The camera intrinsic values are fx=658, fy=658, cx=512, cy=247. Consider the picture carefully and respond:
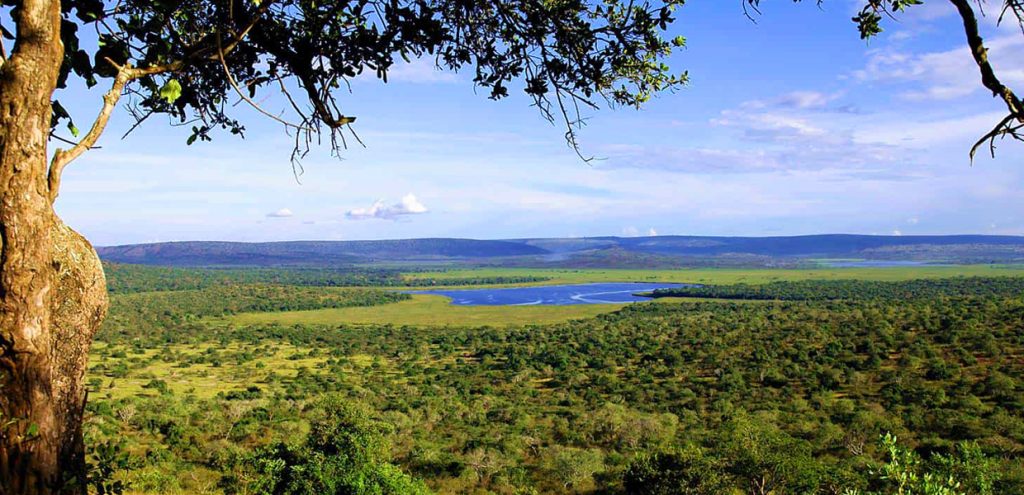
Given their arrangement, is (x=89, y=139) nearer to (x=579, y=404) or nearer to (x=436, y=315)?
(x=579, y=404)

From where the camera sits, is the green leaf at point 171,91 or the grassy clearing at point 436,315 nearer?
the green leaf at point 171,91

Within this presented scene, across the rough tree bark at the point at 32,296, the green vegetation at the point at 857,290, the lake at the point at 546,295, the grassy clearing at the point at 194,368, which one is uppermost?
the rough tree bark at the point at 32,296

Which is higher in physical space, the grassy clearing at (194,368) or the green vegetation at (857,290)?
the green vegetation at (857,290)

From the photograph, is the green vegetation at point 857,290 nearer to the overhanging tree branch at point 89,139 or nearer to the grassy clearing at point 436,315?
the grassy clearing at point 436,315

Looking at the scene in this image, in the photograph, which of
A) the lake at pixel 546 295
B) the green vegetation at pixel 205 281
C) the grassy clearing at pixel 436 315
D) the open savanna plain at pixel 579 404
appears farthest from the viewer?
the green vegetation at pixel 205 281

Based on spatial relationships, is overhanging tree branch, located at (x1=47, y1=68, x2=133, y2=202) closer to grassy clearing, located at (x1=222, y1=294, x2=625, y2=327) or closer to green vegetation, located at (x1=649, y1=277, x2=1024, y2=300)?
grassy clearing, located at (x1=222, y1=294, x2=625, y2=327)

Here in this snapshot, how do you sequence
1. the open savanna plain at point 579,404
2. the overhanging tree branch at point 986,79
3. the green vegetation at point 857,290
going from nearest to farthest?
the overhanging tree branch at point 986,79 < the open savanna plain at point 579,404 < the green vegetation at point 857,290

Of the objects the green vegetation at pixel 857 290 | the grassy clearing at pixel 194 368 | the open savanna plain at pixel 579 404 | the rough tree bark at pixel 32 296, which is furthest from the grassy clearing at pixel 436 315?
the rough tree bark at pixel 32 296

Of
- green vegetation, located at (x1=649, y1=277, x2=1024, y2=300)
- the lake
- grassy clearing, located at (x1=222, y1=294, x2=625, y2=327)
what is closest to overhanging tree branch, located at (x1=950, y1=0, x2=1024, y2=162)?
grassy clearing, located at (x1=222, y1=294, x2=625, y2=327)
